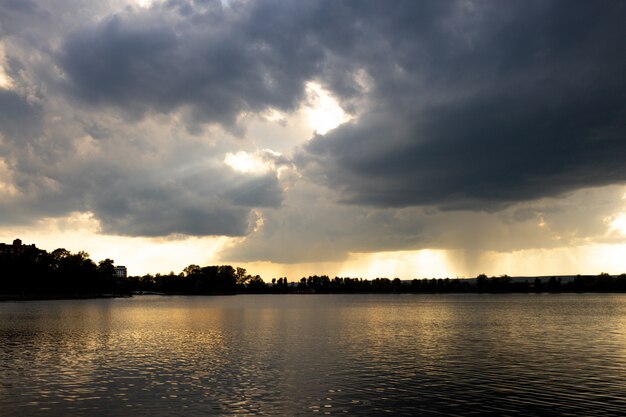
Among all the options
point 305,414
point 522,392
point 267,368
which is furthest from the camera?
point 267,368

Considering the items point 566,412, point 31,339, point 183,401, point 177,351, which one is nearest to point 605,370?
point 566,412

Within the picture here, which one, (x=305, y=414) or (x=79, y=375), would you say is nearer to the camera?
(x=305, y=414)

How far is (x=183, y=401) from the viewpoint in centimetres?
3925

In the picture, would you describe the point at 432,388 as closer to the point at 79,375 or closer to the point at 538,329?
the point at 79,375

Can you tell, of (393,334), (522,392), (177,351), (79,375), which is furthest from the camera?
(393,334)

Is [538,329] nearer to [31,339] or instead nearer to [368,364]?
[368,364]

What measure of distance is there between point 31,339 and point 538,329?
3547 inches

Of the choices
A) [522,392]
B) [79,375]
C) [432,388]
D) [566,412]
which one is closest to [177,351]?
[79,375]

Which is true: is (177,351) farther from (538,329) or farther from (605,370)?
(538,329)

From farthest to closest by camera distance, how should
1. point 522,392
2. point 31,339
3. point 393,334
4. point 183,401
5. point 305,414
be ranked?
point 393,334
point 31,339
point 522,392
point 183,401
point 305,414

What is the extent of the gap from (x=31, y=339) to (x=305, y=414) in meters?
65.9

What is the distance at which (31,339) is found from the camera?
8375 centimetres

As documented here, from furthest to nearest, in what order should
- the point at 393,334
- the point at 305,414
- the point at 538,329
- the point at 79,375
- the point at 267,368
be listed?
the point at 538,329 → the point at 393,334 → the point at 267,368 → the point at 79,375 → the point at 305,414

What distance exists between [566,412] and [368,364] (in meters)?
24.1
